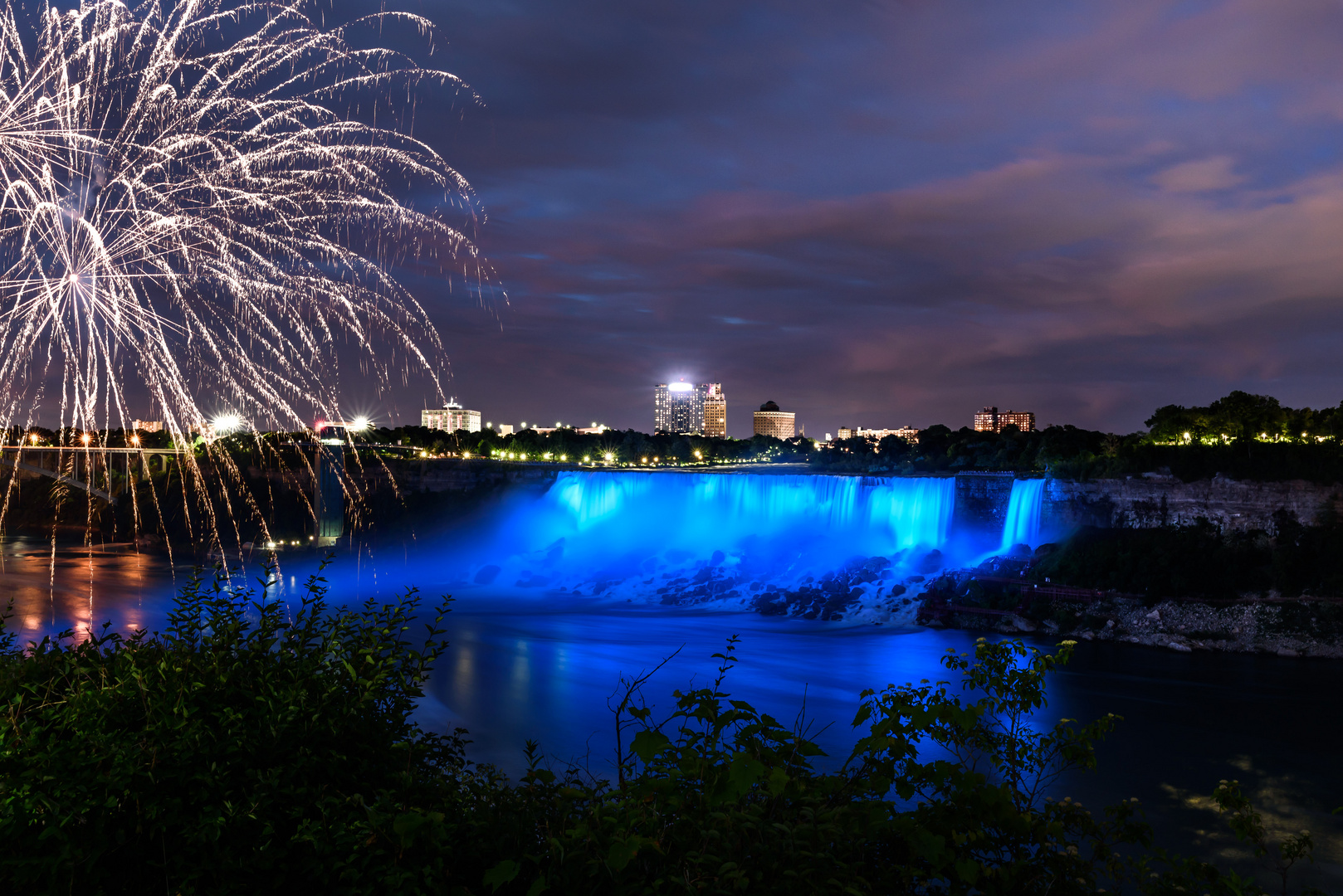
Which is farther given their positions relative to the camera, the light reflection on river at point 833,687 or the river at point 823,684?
the light reflection on river at point 833,687

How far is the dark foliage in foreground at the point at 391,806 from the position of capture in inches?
172

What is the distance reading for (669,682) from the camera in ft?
81.3

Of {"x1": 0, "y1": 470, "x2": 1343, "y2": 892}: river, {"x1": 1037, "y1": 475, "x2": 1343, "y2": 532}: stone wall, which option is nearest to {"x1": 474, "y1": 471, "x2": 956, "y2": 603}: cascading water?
{"x1": 0, "y1": 470, "x2": 1343, "y2": 892}: river

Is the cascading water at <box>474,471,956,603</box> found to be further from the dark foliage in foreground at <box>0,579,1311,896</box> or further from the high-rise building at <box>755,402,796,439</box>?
the high-rise building at <box>755,402,796,439</box>

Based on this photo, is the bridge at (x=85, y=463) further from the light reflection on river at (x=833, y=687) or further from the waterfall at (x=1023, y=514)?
the waterfall at (x=1023, y=514)

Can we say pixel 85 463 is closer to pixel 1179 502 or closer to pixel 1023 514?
pixel 1023 514

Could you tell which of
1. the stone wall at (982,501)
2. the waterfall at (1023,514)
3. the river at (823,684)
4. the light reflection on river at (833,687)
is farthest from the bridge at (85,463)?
the waterfall at (1023,514)

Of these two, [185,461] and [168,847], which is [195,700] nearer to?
[168,847]

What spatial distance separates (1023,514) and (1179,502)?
22.2 feet

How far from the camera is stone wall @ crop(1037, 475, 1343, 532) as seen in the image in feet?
106

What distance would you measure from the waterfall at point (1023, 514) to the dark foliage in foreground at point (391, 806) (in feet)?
119

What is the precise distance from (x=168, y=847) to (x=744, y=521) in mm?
47052

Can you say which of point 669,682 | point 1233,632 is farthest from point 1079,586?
point 669,682

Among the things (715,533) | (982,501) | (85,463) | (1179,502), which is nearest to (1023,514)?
(982,501)
